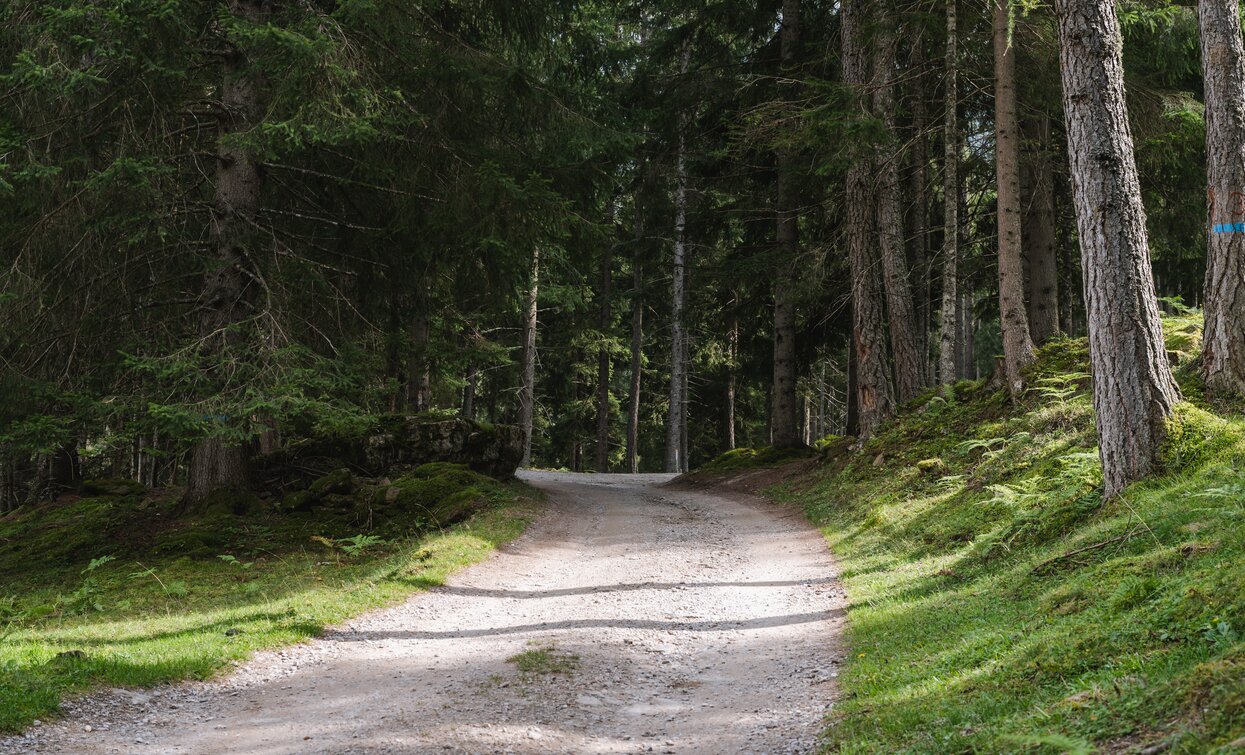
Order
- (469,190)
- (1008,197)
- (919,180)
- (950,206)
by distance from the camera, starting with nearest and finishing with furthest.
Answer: (1008,197), (469,190), (950,206), (919,180)

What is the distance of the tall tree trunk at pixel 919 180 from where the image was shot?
1723 centimetres

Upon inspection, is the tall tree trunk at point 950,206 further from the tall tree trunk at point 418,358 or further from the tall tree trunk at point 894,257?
the tall tree trunk at point 418,358

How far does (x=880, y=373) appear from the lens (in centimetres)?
1728

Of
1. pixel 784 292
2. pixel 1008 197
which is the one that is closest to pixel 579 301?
pixel 784 292

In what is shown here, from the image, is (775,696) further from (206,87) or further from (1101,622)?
(206,87)

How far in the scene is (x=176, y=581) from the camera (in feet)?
35.7

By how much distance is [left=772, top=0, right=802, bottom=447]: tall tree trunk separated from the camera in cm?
2022

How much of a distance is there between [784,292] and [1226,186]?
11.1 m

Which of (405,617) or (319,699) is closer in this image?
(319,699)

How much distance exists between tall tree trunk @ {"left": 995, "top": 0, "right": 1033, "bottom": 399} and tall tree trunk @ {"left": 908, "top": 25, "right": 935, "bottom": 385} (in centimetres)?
239

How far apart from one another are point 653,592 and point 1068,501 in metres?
4.48

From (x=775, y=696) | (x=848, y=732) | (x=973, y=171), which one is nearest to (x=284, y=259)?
(x=775, y=696)

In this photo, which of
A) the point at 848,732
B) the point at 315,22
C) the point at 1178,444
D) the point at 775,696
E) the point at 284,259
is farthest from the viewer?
the point at 284,259

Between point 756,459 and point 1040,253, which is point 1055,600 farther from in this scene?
point 756,459
